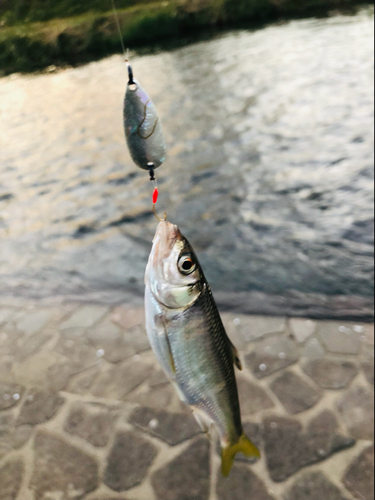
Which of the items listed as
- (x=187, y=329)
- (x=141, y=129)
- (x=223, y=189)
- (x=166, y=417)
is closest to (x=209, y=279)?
(x=166, y=417)

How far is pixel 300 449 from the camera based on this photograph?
12.2 ft

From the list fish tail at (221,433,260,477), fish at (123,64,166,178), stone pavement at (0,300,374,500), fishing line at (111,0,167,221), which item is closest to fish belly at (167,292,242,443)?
fish tail at (221,433,260,477)

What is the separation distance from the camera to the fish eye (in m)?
1.58

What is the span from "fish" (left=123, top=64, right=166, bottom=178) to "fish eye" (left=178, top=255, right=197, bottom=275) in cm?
43

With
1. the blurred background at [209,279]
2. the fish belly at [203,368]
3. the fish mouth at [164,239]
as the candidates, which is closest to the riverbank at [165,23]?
the blurred background at [209,279]

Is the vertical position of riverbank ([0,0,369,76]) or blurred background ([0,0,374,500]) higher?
riverbank ([0,0,369,76])

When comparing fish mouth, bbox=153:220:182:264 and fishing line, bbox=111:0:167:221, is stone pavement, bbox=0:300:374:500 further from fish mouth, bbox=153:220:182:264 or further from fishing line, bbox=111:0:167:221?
fishing line, bbox=111:0:167:221

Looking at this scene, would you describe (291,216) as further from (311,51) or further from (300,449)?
(311,51)

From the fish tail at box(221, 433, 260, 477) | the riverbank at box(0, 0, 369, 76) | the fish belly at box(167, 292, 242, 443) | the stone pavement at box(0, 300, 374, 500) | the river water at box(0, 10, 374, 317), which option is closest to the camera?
the fish belly at box(167, 292, 242, 443)

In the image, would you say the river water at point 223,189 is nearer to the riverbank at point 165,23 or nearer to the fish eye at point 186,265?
the fish eye at point 186,265

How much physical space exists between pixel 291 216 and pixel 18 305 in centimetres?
619

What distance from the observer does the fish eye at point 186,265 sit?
1.58 metres

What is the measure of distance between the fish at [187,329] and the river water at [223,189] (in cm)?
398

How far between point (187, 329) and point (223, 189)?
28.6 ft
